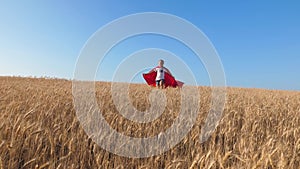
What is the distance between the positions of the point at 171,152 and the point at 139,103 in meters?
2.97

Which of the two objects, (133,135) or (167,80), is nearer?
(133,135)

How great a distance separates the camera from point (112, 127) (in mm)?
3785

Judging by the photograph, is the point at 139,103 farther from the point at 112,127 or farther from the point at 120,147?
the point at 120,147

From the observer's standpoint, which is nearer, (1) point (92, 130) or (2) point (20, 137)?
(2) point (20, 137)

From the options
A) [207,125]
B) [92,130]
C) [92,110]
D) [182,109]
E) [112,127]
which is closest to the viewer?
[92,130]

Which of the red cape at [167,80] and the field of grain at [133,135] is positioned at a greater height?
the red cape at [167,80]

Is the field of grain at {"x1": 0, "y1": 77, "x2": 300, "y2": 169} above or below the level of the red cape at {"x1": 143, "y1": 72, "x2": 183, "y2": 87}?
below

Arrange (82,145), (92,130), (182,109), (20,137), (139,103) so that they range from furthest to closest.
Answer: (139,103), (182,109), (92,130), (82,145), (20,137)

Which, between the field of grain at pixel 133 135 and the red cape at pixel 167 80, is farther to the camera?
the red cape at pixel 167 80

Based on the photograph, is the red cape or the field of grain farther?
the red cape

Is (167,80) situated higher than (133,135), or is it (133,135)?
(167,80)

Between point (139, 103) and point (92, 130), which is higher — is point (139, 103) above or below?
above

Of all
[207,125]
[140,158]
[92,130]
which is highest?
[207,125]

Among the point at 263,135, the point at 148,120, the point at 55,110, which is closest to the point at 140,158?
the point at 148,120
